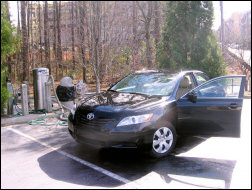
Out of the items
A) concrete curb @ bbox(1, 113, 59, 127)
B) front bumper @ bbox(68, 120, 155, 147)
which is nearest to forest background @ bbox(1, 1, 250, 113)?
concrete curb @ bbox(1, 113, 59, 127)

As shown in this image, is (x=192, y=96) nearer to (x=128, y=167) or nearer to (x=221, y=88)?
(x=221, y=88)

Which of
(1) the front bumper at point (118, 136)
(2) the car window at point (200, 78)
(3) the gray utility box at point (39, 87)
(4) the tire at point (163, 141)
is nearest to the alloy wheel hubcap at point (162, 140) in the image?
(4) the tire at point (163, 141)

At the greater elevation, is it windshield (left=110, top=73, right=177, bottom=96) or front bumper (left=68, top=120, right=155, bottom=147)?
windshield (left=110, top=73, right=177, bottom=96)

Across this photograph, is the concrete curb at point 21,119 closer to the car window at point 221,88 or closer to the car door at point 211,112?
the car door at point 211,112

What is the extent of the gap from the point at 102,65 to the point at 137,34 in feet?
15.3

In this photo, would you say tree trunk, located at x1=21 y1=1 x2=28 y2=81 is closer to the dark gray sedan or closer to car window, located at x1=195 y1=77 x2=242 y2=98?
the dark gray sedan

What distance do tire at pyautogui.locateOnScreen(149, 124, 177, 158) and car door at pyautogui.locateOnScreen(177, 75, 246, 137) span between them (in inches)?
13.4

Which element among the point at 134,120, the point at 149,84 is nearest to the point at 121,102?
the point at 134,120

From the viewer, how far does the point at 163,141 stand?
14.0 feet

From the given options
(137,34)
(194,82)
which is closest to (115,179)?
(194,82)

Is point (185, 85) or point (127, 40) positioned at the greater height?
point (127, 40)

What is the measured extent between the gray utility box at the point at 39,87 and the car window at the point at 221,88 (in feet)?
18.2

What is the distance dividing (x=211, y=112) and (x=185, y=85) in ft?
3.08

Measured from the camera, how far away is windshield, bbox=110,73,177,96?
4934 millimetres
